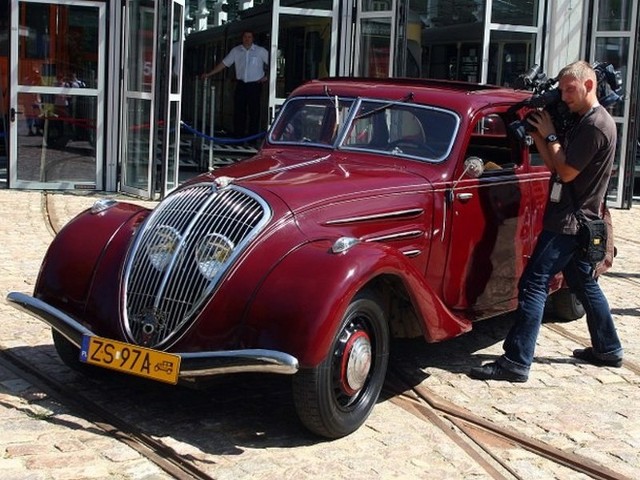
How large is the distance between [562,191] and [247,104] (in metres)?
10.4

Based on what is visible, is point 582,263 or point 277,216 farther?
point 582,263

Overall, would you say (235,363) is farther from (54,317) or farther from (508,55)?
(508,55)

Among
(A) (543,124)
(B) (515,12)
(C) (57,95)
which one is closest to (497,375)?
(A) (543,124)

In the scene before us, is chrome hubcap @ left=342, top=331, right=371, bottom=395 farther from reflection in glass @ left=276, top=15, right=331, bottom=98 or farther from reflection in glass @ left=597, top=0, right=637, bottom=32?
reflection in glass @ left=597, top=0, right=637, bottom=32

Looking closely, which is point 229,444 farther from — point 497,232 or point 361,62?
point 361,62

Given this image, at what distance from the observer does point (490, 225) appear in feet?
20.3

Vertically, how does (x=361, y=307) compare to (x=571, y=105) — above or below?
below

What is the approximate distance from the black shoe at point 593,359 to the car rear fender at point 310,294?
86.6 inches

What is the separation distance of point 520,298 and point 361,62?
325 inches

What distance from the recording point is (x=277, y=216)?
4883 millimetres

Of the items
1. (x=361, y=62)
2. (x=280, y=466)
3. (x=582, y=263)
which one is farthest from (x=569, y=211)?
(x=361, y=62)

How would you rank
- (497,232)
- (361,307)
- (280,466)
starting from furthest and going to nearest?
(497,232) → (361,307) → (280,466)

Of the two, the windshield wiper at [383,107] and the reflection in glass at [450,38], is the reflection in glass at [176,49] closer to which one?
the reflection in glass at [450,38]

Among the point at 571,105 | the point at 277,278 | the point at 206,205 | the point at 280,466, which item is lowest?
the point at 280,466
